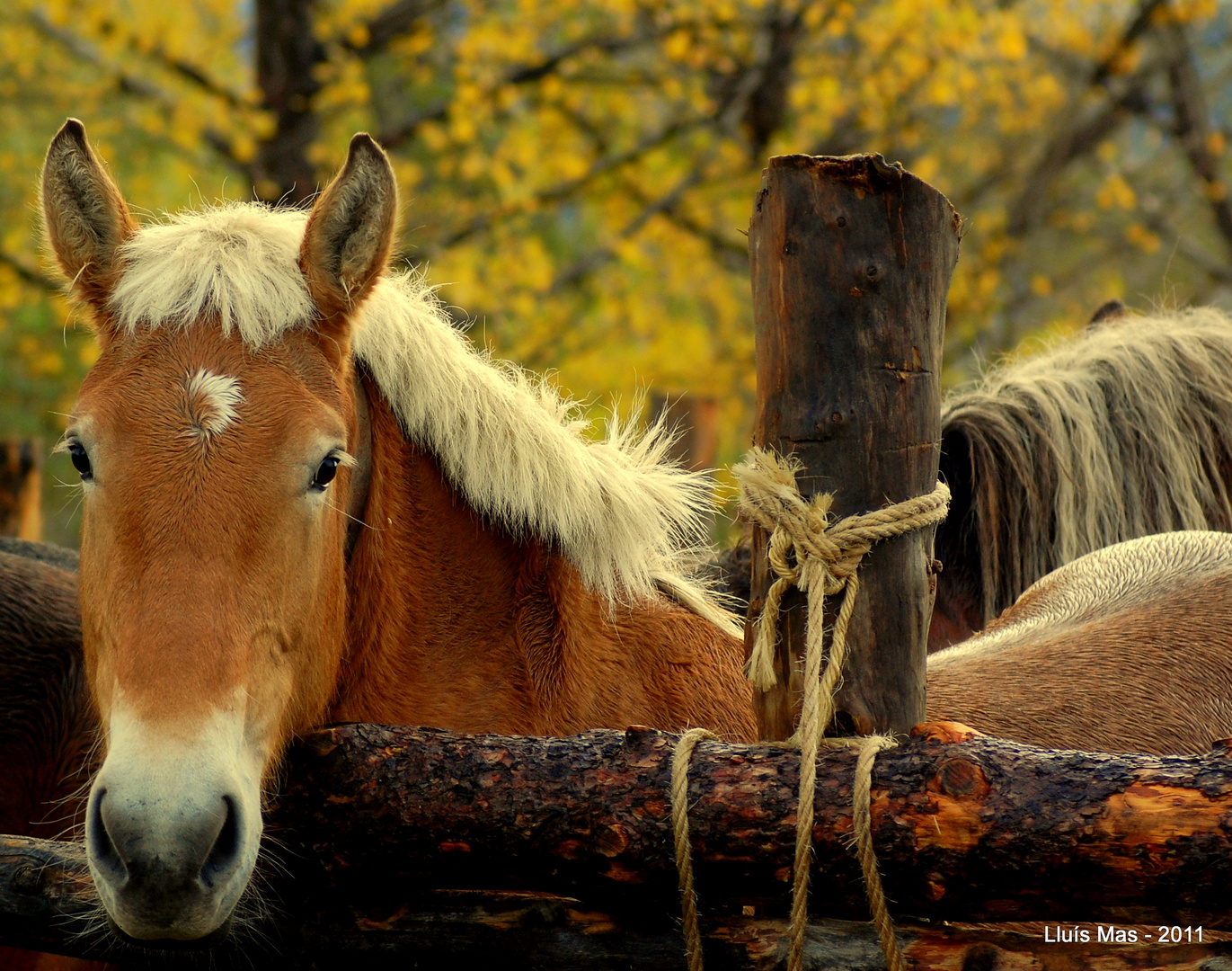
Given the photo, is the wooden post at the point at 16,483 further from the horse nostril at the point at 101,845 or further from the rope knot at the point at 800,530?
the rope knot at the point at 800,530

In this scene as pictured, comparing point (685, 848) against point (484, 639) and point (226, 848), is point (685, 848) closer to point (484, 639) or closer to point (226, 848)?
point (226, 848)

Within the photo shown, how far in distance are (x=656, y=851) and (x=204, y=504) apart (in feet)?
3.20

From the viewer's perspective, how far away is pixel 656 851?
179cm

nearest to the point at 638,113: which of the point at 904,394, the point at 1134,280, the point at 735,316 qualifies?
the point at 735,316

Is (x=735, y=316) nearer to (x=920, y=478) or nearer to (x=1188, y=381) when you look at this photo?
(x=1188, y=381)

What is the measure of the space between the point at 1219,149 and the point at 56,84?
10.8m

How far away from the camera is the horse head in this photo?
5.68 ft

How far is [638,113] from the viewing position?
500 inches

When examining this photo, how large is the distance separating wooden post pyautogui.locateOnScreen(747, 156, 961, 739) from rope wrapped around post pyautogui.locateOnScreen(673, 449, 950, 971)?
0.04m

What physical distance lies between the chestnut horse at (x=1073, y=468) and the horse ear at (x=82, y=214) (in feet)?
9.52

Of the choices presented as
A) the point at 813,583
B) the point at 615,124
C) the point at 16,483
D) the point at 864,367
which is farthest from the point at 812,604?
the point at 615,124

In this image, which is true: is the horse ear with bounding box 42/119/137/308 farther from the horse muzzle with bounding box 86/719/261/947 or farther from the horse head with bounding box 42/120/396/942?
the horse muzzle with bounding box 86/719/261/947

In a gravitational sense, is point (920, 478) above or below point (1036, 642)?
above

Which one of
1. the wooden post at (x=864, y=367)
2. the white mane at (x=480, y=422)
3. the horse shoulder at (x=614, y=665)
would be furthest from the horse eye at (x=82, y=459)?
the wooden post at (x=864, y=367)
